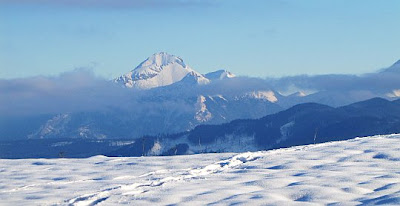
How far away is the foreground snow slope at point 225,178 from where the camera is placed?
19.9 meters

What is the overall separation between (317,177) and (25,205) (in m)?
7.71

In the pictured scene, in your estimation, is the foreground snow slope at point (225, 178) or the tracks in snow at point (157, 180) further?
the tracks in snow at point (157, 180)

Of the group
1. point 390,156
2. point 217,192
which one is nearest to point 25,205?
point 217,192

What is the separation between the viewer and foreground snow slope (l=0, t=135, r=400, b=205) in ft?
65.4

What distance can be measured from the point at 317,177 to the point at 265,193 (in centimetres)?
281

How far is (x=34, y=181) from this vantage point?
2583 cm

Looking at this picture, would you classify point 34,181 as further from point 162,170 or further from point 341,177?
point 341,177

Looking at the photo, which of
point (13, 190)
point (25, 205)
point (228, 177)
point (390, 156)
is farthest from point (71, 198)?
point (390, 156)

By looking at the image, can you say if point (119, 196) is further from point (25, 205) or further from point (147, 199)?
point (25, 205)

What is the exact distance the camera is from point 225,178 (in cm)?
2356

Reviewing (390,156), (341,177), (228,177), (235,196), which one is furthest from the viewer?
(390,156)

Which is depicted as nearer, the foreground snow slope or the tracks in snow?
the foreground snow slope

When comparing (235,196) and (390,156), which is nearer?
(235,196)

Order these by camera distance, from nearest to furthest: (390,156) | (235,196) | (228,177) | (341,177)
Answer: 1. (235,196)
2. (341,177)
3. (228,177)
4. (390,156)
